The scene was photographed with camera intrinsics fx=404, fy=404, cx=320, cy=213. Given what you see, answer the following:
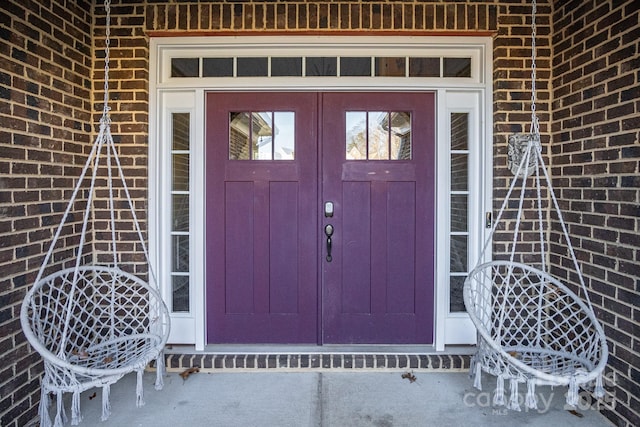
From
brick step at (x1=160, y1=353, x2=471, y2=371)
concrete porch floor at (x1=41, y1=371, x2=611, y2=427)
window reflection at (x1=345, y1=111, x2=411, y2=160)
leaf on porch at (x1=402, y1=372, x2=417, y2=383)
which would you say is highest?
window reflection at (x1=345, y1=111, x2=411, y2=160)

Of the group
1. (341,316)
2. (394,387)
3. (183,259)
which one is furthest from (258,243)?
(394,387)

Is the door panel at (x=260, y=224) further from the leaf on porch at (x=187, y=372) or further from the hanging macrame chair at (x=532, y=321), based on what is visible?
the hanging macrame chair at (x=532, y=321)

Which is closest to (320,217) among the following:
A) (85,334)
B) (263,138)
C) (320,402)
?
(263,138)

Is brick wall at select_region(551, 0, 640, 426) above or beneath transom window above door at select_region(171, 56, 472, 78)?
beneath

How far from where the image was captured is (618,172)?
2.21 meters

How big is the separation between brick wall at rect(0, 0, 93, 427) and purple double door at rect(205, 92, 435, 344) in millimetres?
890

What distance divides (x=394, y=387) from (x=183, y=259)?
5.59 ft

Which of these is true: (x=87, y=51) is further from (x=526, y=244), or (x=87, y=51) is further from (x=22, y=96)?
(x=526, y=244)

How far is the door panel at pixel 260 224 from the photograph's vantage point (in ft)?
9.45

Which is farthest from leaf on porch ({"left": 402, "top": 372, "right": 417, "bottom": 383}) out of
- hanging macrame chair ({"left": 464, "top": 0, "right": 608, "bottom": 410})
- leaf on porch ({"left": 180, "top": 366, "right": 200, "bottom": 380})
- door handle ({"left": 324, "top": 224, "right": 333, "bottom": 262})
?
leaf on porch ({"left": 180, "top": 366, "right": 200, "bottom": 380})

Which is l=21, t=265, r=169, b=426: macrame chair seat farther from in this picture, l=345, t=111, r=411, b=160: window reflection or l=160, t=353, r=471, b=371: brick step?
l=345, t=111, r=411, b=160: window reflection

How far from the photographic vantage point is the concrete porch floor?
2238 millimetres

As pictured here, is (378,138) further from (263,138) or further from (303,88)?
(263,138)

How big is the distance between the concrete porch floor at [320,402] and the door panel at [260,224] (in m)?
0.37
